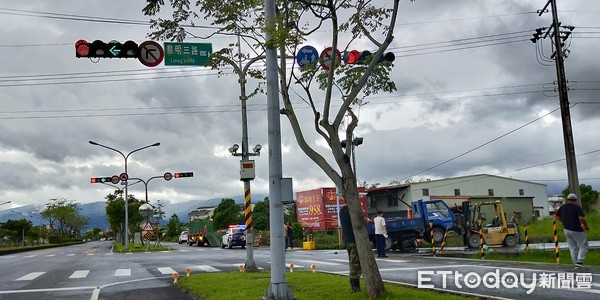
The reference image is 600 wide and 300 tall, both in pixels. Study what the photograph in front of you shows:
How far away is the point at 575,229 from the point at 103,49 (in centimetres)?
1218

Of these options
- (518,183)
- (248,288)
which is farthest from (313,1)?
(518,183)

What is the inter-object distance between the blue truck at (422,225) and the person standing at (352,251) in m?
14.8

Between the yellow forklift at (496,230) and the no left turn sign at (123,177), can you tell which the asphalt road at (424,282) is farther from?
the no left turn sign at (123,177)

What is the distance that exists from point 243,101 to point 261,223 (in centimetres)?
4122

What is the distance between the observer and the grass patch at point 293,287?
31.6 ft

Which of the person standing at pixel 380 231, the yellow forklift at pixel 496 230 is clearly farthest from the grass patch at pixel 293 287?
the yellow forklift at pixel 496 230

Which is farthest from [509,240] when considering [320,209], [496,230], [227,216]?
[227,216]

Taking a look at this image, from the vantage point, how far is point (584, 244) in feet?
44.9

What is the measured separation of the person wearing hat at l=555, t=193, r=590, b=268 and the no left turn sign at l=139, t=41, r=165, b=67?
35.6 ft

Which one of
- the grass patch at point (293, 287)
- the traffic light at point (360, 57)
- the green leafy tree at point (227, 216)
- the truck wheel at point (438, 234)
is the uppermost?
the traffic light at point (360, 57)

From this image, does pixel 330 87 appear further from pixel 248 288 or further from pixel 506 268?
pixel 506 268

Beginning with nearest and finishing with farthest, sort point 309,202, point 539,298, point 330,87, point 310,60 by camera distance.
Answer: point 539,298
point 330,87
point 310,60
point 309,202

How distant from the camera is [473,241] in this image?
2411 cm

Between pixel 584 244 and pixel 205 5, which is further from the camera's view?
pixel 584 244
